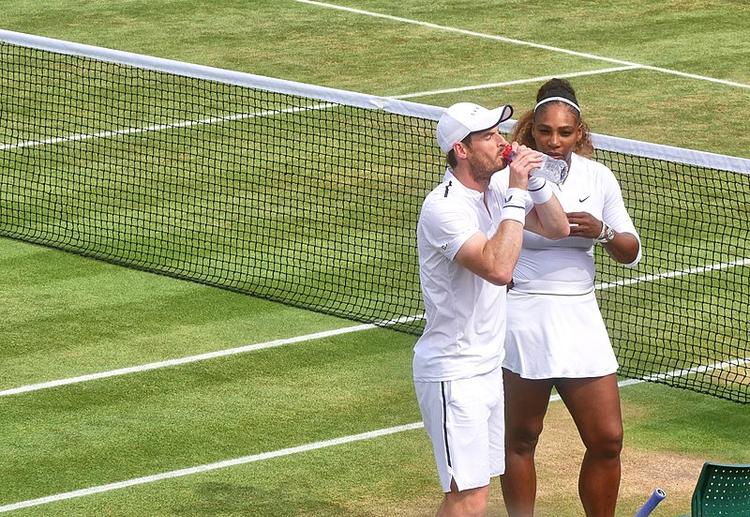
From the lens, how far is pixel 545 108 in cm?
923

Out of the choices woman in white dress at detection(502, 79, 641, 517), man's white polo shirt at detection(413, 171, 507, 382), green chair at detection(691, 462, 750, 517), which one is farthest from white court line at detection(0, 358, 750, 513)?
green chair at detection(691, 462, 750, 517)

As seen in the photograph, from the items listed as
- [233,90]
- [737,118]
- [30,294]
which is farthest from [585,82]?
[30,294]

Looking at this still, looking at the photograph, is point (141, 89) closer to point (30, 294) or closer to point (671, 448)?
point (30, 294)

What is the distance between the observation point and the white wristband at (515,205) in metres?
8.27

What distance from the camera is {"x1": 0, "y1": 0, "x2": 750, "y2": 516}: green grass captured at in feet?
34.8

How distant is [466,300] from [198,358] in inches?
194

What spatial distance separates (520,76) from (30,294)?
985cm

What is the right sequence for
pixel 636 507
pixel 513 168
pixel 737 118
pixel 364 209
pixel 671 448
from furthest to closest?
pixel 737 118 < pixel 364 209 < pixel 671 448 < pixel 636 507 < pixel 513 168

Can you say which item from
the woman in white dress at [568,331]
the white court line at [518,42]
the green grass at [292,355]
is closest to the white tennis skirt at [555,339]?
the woman in white dress at [568,331]

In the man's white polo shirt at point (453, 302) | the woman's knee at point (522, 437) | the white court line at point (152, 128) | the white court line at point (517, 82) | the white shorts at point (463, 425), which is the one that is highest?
the man's white polo shirt at point (453, 302)

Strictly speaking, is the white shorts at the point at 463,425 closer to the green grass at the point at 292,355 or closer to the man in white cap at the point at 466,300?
the man in white cap at the point at 466,300

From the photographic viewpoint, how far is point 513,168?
8.33 meters

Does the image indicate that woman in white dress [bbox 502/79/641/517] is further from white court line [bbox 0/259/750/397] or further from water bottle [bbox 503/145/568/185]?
white court line [bbox 0/259/750/397]

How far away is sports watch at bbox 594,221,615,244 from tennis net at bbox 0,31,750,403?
287 centimetres
